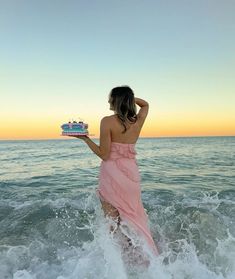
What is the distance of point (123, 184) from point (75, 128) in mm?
917

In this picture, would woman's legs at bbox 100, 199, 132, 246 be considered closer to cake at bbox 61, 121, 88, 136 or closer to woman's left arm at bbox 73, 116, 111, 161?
woman's left arm at bbox 73, 116, 111, 161

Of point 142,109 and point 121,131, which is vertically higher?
point 142,109

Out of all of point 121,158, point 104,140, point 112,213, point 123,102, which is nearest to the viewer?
point 123,102

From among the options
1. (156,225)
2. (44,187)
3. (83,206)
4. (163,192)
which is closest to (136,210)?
(156,225)

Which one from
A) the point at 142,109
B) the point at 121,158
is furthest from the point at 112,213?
the point at 142,109

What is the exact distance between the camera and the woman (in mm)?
4402

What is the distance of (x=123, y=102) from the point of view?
434cm

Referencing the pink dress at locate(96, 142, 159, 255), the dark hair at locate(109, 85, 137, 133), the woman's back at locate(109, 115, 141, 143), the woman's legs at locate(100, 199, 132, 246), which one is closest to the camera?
the dark hair at locate(109, 85, 137, 133)

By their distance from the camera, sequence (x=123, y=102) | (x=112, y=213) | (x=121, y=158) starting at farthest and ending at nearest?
(x=112, y=213) → (x=121, y=158) → (x=123, y=102)

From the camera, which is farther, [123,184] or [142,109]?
[142,109]

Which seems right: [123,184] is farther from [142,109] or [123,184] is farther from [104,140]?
[142,109]

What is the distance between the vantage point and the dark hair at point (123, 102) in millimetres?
4320

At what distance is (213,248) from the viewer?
5.80m

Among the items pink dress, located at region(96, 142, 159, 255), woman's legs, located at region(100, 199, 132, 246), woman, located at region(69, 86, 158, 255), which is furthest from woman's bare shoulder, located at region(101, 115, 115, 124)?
woman's legs, located at region(100, 199, 132, 246)
